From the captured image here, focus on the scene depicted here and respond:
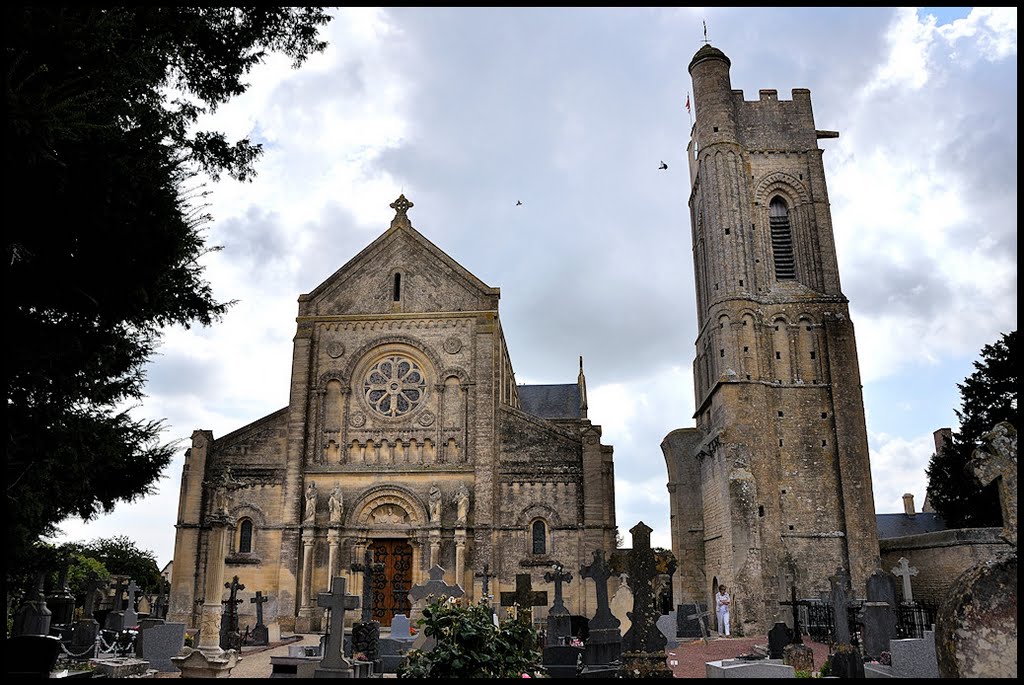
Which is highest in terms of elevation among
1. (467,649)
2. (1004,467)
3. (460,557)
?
(1004,467)

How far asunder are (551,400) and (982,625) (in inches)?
1714

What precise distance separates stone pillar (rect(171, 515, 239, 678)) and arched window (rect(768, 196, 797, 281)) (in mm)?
25953

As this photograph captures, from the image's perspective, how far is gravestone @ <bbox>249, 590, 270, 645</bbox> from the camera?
19.6m

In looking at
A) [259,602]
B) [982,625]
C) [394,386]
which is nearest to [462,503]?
[394,386]

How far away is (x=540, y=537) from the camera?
2433 cm

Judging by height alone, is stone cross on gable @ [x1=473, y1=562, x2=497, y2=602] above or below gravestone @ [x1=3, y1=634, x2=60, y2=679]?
above

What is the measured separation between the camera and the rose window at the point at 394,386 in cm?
2619

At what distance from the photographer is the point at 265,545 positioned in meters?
24.4

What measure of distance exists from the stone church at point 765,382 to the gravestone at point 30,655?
23.7 metres

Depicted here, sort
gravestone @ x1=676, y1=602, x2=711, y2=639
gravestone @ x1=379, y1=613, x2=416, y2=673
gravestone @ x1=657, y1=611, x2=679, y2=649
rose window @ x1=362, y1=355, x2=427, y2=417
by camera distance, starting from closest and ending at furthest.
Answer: gravestone @ x1=379, y1=613, x2=416, y2=673, gravestone @ x1=657, y1=611, x2=679, y2=649, gravestone @ x1=676, y1=602, x2=711, y2=639, rose window @ x1=362, y1=355, x2=427, y2=417

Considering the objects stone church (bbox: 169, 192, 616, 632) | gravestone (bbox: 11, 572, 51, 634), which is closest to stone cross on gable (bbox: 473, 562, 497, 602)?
stone church (bbox: 169, 192, 616, 632)

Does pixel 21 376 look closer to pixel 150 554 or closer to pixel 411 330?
pixel 411 330

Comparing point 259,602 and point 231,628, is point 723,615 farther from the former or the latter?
point 231,628

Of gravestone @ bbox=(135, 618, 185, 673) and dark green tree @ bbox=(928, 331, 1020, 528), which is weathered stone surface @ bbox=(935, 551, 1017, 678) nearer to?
gravestone @ bbox=(135, 618, 185, 673)
